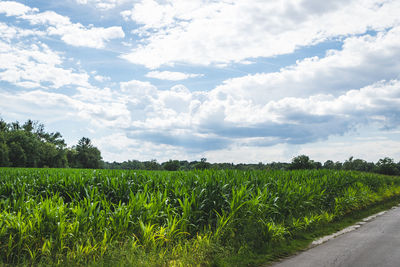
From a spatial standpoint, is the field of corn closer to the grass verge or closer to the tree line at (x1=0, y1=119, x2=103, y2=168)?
the grass verge

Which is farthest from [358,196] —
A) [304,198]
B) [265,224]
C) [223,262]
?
[223,262]

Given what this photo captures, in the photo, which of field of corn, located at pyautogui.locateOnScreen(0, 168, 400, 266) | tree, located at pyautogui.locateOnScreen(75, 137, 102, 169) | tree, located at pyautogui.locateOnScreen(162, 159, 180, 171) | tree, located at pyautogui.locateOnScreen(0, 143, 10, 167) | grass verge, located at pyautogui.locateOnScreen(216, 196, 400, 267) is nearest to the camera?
field of corn, located at pyautogui.locateOnScreen(0, 168, 400, 266)

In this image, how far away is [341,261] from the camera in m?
6.33

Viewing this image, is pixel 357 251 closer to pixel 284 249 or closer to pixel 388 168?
pixel 284 249

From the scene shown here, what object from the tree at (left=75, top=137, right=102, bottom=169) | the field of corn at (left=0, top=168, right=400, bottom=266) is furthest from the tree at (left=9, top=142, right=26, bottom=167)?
the field of corn at (left=0, top=168, right=400, bottom=266)

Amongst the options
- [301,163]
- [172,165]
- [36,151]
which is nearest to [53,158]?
[36,151]

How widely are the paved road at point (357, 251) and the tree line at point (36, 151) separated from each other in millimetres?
73344

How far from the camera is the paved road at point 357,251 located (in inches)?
245

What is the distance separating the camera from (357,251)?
23.4 feet

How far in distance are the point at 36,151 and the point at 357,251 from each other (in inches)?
3267

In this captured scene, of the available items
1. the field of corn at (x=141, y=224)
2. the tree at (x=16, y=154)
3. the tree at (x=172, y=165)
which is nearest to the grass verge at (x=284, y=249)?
the field of corn at (x=141, y=224)

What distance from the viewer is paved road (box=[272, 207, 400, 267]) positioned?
6.23 meters

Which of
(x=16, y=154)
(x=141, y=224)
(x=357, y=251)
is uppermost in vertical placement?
(x=16, y=154)

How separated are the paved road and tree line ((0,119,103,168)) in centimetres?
7334
